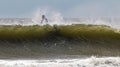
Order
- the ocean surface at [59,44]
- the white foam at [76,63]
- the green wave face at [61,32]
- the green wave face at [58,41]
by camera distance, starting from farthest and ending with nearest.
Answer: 1. the green wave face at [61,32]
2. the green wave face at [58,41]
3. the ocean surface at [59,44]
4. the white foam at [76,63]

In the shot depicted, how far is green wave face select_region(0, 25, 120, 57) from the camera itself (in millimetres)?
20562

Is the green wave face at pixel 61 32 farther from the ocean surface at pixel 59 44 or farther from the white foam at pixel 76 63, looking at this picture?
the white foam at pixel 76 63

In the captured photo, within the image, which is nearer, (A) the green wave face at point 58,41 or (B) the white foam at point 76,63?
(B) the white foam at point 76,63

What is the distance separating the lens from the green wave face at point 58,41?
20.6 metres

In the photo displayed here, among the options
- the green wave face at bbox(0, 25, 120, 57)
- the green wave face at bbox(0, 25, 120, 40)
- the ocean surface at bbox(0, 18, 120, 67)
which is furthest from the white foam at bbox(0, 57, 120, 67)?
the green wave face at bbox(0, 25, 120, 40)

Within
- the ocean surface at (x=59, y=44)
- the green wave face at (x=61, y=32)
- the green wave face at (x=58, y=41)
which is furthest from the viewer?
the green wave face at (x=61, y=32)

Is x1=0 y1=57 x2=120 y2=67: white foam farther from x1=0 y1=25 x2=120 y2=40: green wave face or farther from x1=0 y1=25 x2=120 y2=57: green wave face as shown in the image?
x1=0 y1=25 x2=120 y2=40: green wave face

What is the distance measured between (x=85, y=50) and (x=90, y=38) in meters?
2.46

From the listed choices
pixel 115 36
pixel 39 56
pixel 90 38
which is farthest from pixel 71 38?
pixel 39 56

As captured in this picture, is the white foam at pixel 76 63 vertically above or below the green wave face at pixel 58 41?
below

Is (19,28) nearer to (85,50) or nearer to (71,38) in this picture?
(71,38)

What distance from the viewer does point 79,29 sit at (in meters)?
24.9

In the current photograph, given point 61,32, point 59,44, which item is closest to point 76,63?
point 59,44

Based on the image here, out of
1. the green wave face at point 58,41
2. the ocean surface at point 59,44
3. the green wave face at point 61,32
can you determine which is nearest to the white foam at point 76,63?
the ocean surface at point 59,44
